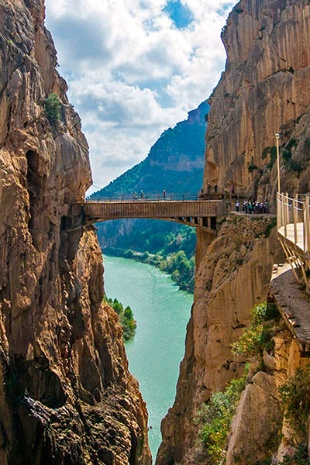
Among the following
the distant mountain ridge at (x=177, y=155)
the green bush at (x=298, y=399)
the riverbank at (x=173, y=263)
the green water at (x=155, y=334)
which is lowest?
the green water at (x=155, y=334)

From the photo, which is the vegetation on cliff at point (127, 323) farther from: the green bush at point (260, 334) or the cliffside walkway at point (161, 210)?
the green bush at point (260, 334)

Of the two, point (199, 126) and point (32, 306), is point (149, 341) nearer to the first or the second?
point (32, 306)

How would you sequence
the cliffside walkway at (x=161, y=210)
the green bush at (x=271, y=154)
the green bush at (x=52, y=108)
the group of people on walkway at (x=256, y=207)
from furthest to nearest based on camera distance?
1. the green bush at (x=52, y=108)
2. the cliffside walkway at (x=161, y=210)
3. the green bush at (x=271, y=154)
4. the group of people on walkway at (x=256, y=207)

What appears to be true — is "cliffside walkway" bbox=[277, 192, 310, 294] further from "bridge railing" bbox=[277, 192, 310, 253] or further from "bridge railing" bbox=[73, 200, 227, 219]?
"bridge railing" bbox=[73, 200, 227, 219]

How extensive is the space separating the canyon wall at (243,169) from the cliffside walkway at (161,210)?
1849mm

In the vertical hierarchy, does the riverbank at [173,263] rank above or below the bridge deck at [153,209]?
below

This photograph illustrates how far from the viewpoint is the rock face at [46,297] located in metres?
21.8

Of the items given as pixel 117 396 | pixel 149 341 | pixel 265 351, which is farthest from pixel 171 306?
pixel 265 351

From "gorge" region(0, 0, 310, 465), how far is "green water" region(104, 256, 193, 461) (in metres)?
6.19

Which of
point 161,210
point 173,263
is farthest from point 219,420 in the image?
point 173,263

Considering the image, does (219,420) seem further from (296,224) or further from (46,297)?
(46,297)

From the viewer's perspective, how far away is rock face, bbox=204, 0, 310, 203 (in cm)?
2433

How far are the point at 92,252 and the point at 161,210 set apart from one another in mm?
6511

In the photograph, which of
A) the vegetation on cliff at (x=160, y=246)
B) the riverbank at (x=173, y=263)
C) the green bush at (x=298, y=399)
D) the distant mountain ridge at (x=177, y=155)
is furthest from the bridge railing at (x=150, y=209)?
the distant mountain ridge at (x=177, y=155)
